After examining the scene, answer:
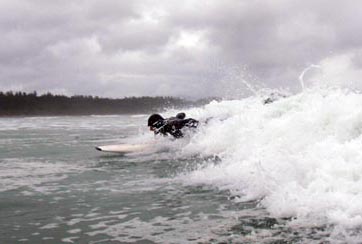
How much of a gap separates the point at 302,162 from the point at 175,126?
9.30m

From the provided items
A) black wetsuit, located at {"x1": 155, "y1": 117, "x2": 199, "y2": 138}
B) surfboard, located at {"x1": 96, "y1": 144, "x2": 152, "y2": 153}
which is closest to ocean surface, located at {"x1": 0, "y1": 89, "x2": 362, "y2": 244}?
surfboard, located at {"x1": 96, "y1": 144, "x2": 152, "y2": 153}

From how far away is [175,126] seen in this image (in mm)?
17031

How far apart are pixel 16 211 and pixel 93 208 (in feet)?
4.14

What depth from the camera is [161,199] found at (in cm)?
817

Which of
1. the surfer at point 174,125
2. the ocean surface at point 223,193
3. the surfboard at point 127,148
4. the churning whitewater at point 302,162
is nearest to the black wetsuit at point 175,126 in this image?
the surfer at point 174,125

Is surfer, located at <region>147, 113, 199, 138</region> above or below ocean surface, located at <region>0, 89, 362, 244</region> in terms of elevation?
above

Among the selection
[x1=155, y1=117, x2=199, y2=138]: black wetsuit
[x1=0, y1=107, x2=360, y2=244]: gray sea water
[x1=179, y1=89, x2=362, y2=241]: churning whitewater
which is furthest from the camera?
[x1=155, y1=117, x2=199, y2=138]: black wetsuit

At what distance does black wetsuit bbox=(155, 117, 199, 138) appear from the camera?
1695 cm

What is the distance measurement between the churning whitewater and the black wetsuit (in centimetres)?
169

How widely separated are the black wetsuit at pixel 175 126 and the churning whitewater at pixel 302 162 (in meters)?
1.69

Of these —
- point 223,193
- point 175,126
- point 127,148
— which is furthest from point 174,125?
point 223,193

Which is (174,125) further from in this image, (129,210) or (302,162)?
(129,210)

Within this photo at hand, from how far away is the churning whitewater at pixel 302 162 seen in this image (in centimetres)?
622

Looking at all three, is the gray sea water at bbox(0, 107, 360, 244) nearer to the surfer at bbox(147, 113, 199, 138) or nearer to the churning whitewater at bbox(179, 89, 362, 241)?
the churning whitewater at bbox(179, 89, 362, 241)
